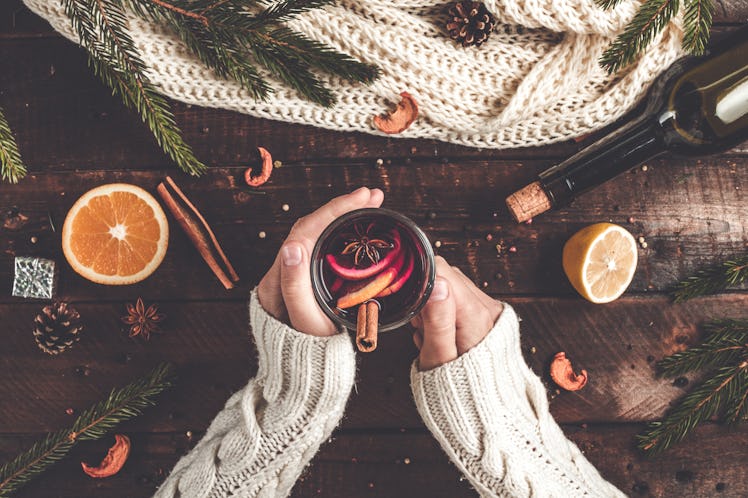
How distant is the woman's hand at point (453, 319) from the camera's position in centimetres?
89

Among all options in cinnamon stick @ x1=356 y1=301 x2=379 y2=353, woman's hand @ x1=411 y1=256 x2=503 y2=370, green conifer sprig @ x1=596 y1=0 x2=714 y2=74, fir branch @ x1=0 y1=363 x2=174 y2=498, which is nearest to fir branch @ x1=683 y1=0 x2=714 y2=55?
green conifer sprig @ x1=596 y1=0 x2=714 y2=74

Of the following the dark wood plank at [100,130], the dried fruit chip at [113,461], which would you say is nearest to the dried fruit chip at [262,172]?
the dark wood plank at [100,130]

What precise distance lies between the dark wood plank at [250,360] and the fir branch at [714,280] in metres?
0.03

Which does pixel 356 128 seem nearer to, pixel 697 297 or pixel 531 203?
pixel 531 203

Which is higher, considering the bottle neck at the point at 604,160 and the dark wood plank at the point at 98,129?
the bottle neck at the point at 604,160

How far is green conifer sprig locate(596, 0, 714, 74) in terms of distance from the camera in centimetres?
87

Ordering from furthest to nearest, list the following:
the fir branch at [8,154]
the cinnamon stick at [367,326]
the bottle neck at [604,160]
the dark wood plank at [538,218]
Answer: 1. the dark wood plank at [538,218]
2. the bottle neck at [604,160]
3. the fir branch at [8,154]
4. the cinnamon stick at [367,326]

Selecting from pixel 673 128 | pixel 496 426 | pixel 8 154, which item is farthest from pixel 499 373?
pixel 8 154

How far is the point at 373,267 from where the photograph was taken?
0.77 meters

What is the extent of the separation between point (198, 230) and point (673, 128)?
94 centimetres

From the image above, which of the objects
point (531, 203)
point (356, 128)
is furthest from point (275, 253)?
point (531, 203)

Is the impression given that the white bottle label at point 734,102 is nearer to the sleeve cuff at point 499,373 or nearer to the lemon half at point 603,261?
the lemon half at point 603,261

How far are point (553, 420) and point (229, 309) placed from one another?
0.69 m

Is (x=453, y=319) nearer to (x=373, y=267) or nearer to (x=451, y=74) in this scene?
(x=373, y=267)
